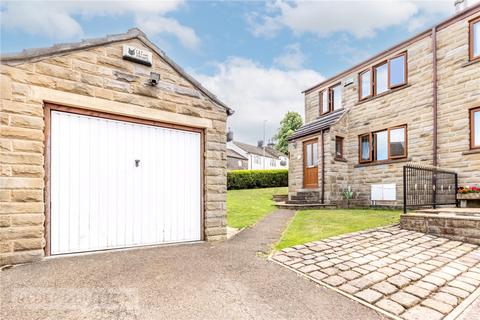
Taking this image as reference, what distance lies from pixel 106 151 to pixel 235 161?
34.0m

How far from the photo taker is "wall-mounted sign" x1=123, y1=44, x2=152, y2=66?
4.49 m

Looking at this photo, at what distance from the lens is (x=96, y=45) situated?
4.24 meters

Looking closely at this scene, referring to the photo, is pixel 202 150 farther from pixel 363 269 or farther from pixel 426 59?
pixel 426 59

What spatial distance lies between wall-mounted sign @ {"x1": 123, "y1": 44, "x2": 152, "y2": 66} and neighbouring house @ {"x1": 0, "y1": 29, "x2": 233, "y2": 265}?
18 mm

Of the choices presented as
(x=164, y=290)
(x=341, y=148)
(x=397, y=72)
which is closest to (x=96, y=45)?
(x=164, y=290)

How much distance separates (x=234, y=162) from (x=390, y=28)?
28635 mm

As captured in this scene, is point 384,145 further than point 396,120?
Yes

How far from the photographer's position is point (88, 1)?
6656 mm

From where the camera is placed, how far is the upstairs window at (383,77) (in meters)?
10.1

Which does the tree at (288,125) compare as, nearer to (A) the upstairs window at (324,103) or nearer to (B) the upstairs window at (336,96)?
(A) the upstairs window at (324,103)

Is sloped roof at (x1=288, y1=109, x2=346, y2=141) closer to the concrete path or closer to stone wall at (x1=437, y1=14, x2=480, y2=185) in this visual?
stone wall at (x1=437, y1=14, x2=480, y2=185)

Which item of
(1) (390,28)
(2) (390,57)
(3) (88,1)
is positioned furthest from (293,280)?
(1) (390,28)

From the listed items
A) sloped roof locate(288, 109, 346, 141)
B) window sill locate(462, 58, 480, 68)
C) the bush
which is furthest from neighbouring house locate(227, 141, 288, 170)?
window sill locate(462, 58, 480, 68)

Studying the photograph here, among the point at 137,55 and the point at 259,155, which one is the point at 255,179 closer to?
Result: the point at 137,55
